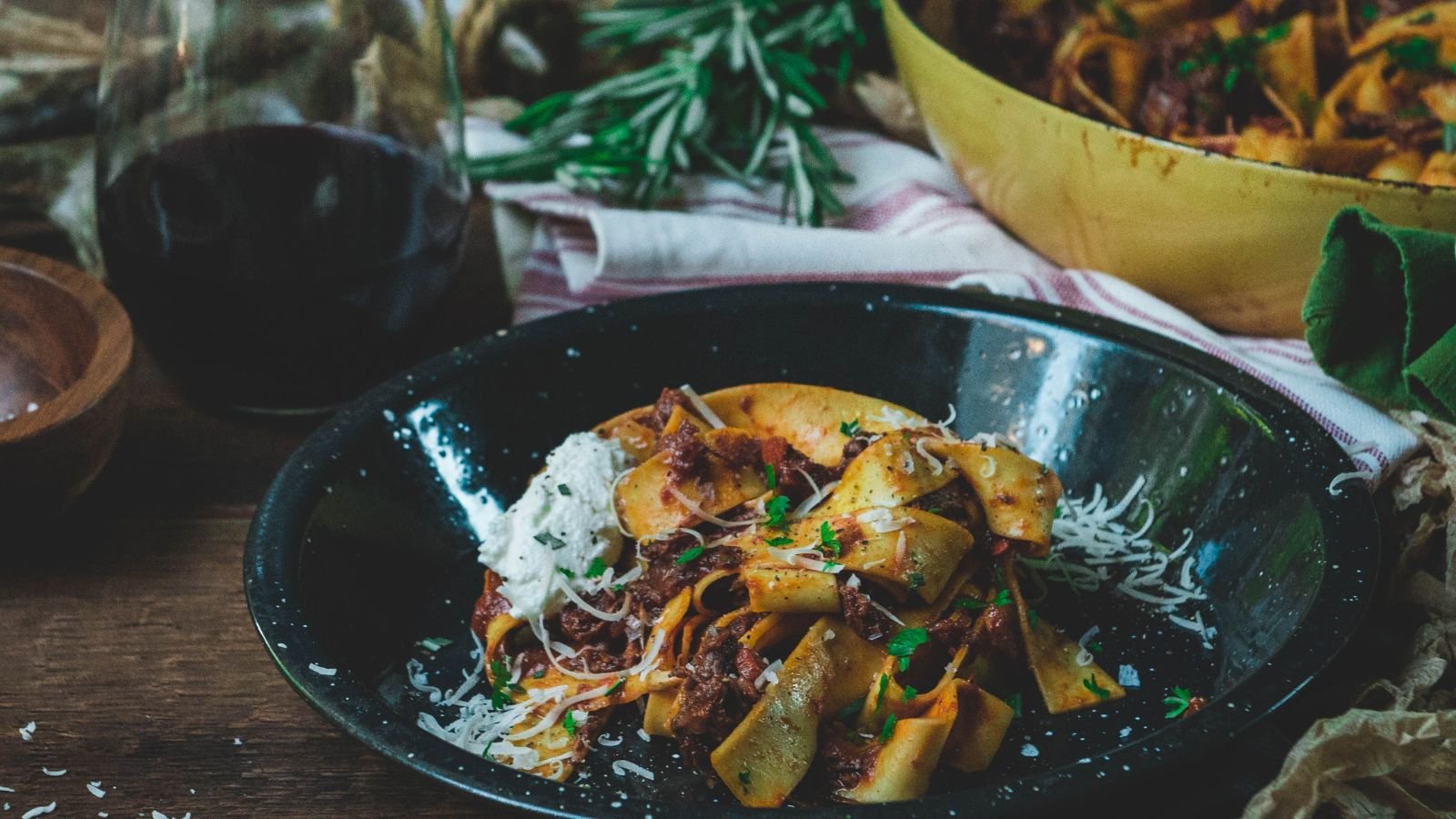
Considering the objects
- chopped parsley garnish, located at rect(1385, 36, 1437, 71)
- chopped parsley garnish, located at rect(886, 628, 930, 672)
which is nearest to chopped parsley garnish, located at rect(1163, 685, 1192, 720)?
chopped parsley garnish, located at rect(886, 628, 930, 672)

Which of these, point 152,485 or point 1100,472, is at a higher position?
point 1100,472

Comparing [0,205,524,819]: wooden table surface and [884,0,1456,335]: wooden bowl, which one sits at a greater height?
[884,0,1456,335]: wooden bowl

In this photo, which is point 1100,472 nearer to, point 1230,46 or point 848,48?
point 1230,46

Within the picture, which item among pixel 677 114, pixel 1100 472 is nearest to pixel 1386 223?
pixel 1100 472

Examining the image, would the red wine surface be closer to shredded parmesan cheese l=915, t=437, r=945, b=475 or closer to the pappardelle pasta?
the pappardelle pasta

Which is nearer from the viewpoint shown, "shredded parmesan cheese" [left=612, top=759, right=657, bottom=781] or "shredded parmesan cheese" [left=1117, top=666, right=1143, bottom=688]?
"shredded parmesan cheese" [left=612, top=759, right=657, bottom=781]

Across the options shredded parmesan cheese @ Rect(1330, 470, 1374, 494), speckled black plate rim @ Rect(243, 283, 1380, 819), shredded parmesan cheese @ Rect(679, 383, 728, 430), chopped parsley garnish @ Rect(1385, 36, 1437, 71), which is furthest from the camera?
chopped parsley garnish @ Rect(1385, 36, 1437, 71)
